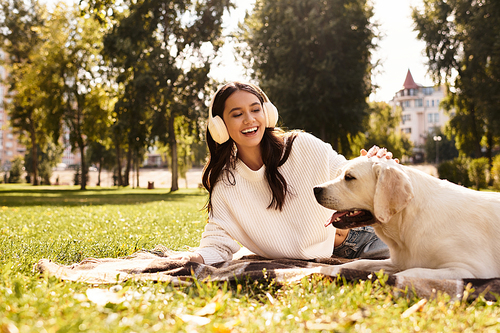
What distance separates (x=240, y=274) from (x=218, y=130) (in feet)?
5.44

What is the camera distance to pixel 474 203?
3.01 metres

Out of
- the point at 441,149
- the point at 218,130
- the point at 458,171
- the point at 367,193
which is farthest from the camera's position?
the point at 441,149

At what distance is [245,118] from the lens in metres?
4.06

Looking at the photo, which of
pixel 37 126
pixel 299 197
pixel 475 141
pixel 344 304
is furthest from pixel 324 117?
pixel 37 126

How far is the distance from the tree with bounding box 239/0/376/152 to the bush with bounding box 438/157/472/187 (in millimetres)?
7790

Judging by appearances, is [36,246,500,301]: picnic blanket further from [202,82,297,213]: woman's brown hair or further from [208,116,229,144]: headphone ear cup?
[208,116,229,144]: headphone ear cup

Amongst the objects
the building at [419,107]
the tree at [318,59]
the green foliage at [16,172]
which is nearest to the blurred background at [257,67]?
the tree at [318,59]

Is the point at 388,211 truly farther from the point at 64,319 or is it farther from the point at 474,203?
the point at 64,319

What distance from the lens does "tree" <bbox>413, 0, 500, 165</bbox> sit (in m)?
23.7

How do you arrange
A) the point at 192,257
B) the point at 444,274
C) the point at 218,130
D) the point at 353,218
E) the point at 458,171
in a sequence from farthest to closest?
1. the point at 458,171
2. the point at 218,130
3. the point at 192,257
4. the point at 353,218
5. the point at 444,274

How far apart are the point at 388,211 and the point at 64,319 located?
88.2 inches

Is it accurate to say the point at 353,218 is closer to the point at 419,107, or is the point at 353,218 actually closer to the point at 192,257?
the point at 192,257

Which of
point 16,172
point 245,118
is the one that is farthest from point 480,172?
point 16,172

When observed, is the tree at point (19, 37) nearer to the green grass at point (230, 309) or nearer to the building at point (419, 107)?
the green grass at point (230, 309)
